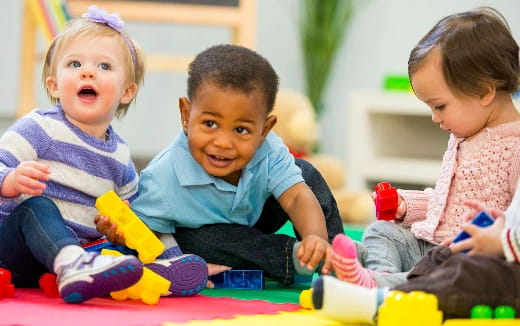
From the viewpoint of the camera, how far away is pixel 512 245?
3.58 feet

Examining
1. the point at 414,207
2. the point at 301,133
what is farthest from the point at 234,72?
the point at 301,133

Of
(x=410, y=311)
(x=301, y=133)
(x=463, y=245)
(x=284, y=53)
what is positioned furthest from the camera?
(x=284, y=53)

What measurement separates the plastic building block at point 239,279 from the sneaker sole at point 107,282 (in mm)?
335

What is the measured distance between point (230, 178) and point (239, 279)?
0.55ft

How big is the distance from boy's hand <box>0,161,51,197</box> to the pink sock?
0.40m

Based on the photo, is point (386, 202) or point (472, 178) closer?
point (472, 178)

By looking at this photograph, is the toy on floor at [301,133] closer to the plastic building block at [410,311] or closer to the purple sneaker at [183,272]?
the purple sneaker at [183,272]

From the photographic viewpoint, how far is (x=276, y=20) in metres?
4.05

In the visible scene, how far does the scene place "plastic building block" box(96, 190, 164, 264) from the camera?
4.29ft

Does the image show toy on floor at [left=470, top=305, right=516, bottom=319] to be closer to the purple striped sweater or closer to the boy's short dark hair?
the boy's short dark hair

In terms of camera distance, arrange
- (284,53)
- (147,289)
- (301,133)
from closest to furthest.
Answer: (147,289)
(301,133)
(284,53)

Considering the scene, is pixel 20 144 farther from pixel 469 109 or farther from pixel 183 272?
pixel 469 109

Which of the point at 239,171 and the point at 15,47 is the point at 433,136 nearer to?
the point at 15,47

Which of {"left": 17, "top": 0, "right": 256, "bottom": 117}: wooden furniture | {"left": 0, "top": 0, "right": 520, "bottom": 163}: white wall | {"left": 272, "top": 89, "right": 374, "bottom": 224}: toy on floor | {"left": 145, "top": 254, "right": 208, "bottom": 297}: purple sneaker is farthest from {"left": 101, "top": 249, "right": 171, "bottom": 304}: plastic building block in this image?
{"left": 0, "top": 0, "right": 520, "bottom": 163}: white wall
